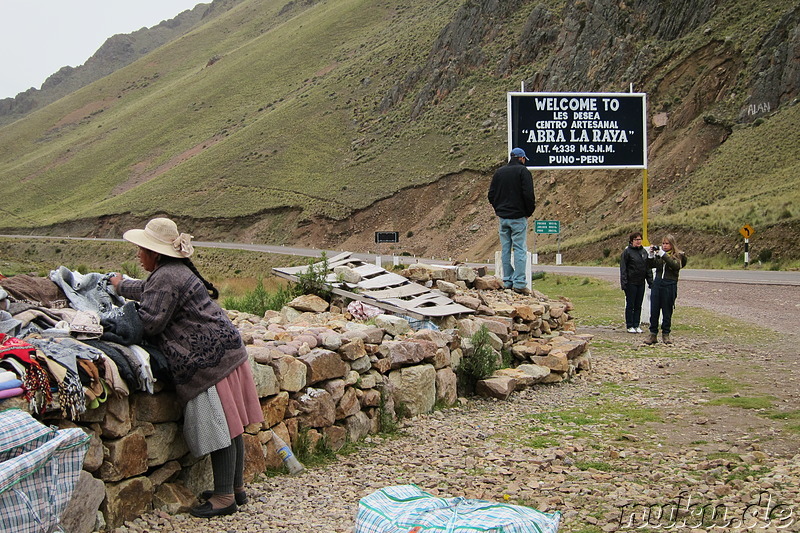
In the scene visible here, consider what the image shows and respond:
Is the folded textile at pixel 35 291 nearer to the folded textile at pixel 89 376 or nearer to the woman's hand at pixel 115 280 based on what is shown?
the woman's hand at pixel 115 280

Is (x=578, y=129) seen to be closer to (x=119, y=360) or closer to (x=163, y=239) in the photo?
(x=163, y=239)

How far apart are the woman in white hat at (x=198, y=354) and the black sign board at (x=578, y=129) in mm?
10084

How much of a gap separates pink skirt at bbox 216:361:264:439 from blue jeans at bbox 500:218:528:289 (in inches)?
308

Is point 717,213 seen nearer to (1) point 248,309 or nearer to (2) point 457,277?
(2) point 457,277

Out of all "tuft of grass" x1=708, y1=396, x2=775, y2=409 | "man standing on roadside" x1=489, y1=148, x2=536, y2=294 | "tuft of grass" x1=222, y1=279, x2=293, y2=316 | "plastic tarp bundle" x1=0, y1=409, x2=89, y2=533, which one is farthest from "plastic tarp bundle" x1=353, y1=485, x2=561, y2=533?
"man standing on roadside" x1=489, y1=148, x2=536, y2=294

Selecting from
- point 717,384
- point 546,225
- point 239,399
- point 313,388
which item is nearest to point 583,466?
point 313,388

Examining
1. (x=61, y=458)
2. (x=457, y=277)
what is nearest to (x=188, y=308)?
(x=61, y=458)

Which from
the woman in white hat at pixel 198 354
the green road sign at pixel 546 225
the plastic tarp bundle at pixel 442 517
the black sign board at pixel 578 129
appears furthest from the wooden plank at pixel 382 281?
the green road sign at pixel 546 225

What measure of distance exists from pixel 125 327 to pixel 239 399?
0.91 m

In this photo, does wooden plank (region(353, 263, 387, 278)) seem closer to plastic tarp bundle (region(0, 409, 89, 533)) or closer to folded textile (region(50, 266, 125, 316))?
folded textile (region(50, 266, 125, 316))

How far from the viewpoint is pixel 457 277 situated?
41.5 feet

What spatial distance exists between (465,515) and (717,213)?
3320 cm

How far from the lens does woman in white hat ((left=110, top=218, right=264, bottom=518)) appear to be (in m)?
5.24

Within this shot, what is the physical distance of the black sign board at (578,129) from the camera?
49.5ft
